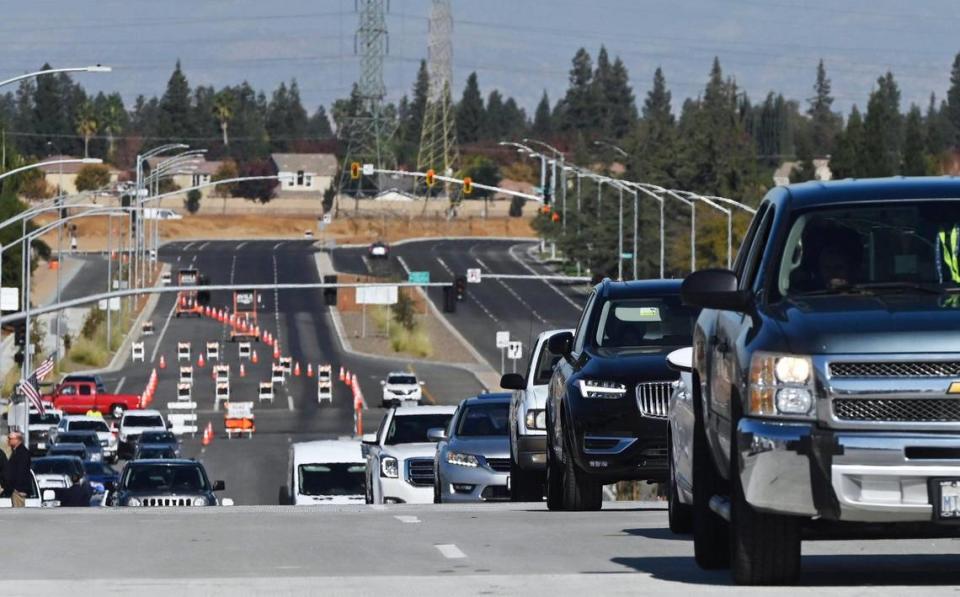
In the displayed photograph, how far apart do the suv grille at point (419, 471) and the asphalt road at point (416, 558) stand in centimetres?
971

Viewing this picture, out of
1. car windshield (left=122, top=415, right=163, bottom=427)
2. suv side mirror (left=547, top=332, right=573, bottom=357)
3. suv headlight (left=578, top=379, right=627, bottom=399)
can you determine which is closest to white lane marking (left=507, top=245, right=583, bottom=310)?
car windshield (left=122, top=415, right=163, bottom=427)

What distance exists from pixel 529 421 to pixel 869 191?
11423mm

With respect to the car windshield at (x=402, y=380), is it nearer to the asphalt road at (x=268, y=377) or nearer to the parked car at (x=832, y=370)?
the asphalt road at (x=268, y=377)

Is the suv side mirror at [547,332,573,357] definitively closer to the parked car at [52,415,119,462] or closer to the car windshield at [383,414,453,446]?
the car windshield at [383,414,453,446]

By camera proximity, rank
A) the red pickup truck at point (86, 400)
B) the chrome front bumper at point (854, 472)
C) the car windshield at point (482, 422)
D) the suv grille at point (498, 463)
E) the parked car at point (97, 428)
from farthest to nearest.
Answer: the red pickup truck at point (86, 400) < the parked car at point (97, 428) < the car windshield at point (482, 422) < the suv grille at point (498, 463) < the chrome front bumper at point (854, 472)

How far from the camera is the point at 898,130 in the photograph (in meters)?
181

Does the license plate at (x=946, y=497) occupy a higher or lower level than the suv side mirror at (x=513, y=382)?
higher

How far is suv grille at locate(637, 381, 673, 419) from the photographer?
18.8m

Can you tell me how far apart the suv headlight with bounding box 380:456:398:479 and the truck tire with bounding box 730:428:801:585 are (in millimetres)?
17695

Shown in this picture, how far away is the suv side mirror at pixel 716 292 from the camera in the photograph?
35.8 feet

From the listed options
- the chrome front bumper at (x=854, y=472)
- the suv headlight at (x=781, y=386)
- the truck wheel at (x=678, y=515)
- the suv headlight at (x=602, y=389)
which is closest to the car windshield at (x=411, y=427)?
the suv headlight at (x=602, y=389)

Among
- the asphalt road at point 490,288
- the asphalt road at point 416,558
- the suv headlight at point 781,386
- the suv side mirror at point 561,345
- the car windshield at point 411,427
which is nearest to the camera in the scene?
the suv headlight at point 781,386

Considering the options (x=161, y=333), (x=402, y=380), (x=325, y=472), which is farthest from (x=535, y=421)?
(x=161, y=333)

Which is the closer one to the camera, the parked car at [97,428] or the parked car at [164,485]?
the parked car at [164,485]
